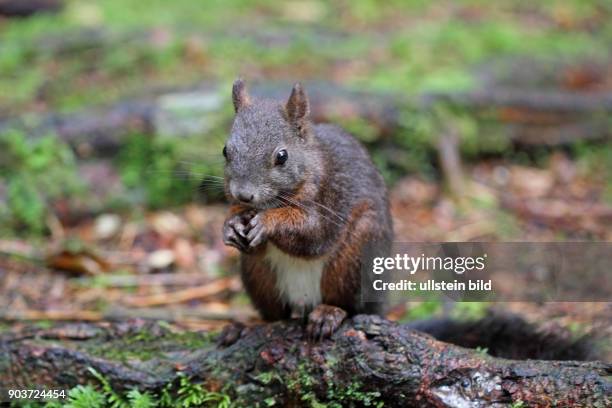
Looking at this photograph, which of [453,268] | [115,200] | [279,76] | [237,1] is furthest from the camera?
[237,1]

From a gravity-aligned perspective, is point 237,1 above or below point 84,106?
above

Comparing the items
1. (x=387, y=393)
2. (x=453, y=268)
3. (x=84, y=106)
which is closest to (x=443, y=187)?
(x=453, y=268)

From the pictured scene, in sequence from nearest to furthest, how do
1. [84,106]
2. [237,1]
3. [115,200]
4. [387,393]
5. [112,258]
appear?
[387,393], [112,258], [115,200], [84,106], [237,1]

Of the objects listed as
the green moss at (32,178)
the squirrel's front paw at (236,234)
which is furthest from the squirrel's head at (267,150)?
the green moss at (32,178)

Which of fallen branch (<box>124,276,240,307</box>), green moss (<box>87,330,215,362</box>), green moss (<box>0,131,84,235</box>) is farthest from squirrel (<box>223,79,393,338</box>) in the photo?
green moss (<box>0,131,84,235</box>)

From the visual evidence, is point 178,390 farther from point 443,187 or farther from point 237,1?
point 237,1

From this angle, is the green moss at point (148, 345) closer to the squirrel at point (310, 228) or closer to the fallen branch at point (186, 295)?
the squirrel at point (310, 228)

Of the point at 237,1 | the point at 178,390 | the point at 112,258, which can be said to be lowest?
the point at 178,390

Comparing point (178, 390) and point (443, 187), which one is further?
point (443, 187)

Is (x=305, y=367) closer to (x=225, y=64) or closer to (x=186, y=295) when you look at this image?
(x=186, y=295)
